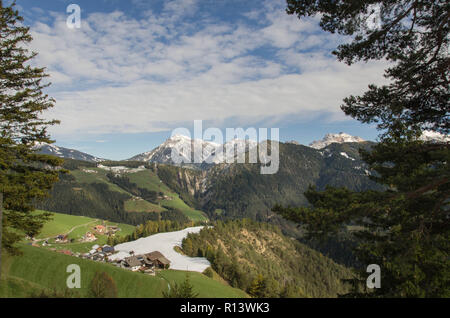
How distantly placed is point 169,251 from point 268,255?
5346 cm

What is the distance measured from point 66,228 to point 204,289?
125924 millimetres

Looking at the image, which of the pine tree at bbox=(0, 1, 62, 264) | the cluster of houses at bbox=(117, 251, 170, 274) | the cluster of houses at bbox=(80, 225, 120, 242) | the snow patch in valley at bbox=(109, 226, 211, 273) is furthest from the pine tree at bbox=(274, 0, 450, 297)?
the cluster of houses at bbox=(80, 225, 120, 242)

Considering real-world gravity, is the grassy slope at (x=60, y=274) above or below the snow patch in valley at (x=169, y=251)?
above

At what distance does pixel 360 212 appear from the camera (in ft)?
29.0

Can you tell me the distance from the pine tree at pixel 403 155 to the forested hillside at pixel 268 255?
67.7 metres

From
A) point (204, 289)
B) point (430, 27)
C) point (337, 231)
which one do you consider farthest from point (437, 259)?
point (204, 289)

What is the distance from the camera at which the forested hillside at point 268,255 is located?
298 feet

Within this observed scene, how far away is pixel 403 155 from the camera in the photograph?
12648 millimetres

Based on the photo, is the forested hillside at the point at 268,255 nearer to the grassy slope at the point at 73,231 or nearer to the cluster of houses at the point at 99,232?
the grassy slope at the point at 73,231

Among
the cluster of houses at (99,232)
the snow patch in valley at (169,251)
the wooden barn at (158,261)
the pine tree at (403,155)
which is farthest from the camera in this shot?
the cluster of houses at (99,232)

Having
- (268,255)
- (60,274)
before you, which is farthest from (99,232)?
(60,274)

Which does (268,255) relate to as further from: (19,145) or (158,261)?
(19,145)

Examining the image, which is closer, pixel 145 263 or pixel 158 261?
pixel 145 263

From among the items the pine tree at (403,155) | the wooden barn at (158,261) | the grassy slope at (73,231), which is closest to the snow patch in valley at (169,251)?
the wooden barn at (158,261)
